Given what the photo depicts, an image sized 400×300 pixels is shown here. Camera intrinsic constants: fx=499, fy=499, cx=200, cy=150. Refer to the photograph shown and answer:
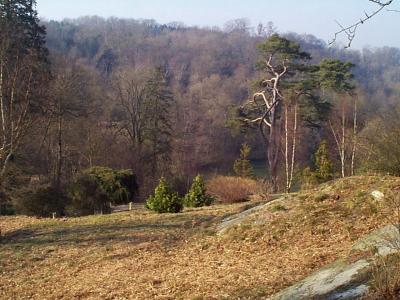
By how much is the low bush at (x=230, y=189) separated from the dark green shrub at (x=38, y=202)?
6.06 m

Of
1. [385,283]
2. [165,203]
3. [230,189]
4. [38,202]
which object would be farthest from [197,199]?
[385,283]

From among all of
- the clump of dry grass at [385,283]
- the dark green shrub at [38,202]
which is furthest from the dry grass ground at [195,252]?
the dark green shrub at [38,202]

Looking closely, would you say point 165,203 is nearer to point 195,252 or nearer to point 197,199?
point 197,199

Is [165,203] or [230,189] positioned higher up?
[165,203]

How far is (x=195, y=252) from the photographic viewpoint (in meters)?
8.52

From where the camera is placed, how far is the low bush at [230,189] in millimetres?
18950

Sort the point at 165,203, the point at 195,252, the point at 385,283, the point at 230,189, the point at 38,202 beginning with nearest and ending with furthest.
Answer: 1. the point at 385,283
2. the point at 195,252
3. the point at 165,203
4. the point at 38,202
5. the point at 230,189

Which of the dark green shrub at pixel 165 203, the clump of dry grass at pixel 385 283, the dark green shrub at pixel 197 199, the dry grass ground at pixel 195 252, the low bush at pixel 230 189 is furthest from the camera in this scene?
the low bush at pixel 230 189

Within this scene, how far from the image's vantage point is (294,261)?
703cm

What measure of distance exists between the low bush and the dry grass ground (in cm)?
746

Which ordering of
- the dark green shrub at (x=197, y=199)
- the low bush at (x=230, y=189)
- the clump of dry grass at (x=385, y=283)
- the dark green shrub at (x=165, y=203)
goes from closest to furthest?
the clump of dry grass at (x=385, y=283) → the dark green shrub at (x=165, y=203) → the dark green shrub at (x=197, y=199) → the low bush at (x=230, y=189)

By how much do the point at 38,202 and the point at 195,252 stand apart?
864 cm

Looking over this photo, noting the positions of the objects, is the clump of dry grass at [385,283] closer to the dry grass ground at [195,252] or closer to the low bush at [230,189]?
the dry grass ground at [195,252]

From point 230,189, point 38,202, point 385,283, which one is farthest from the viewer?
point 230,189
